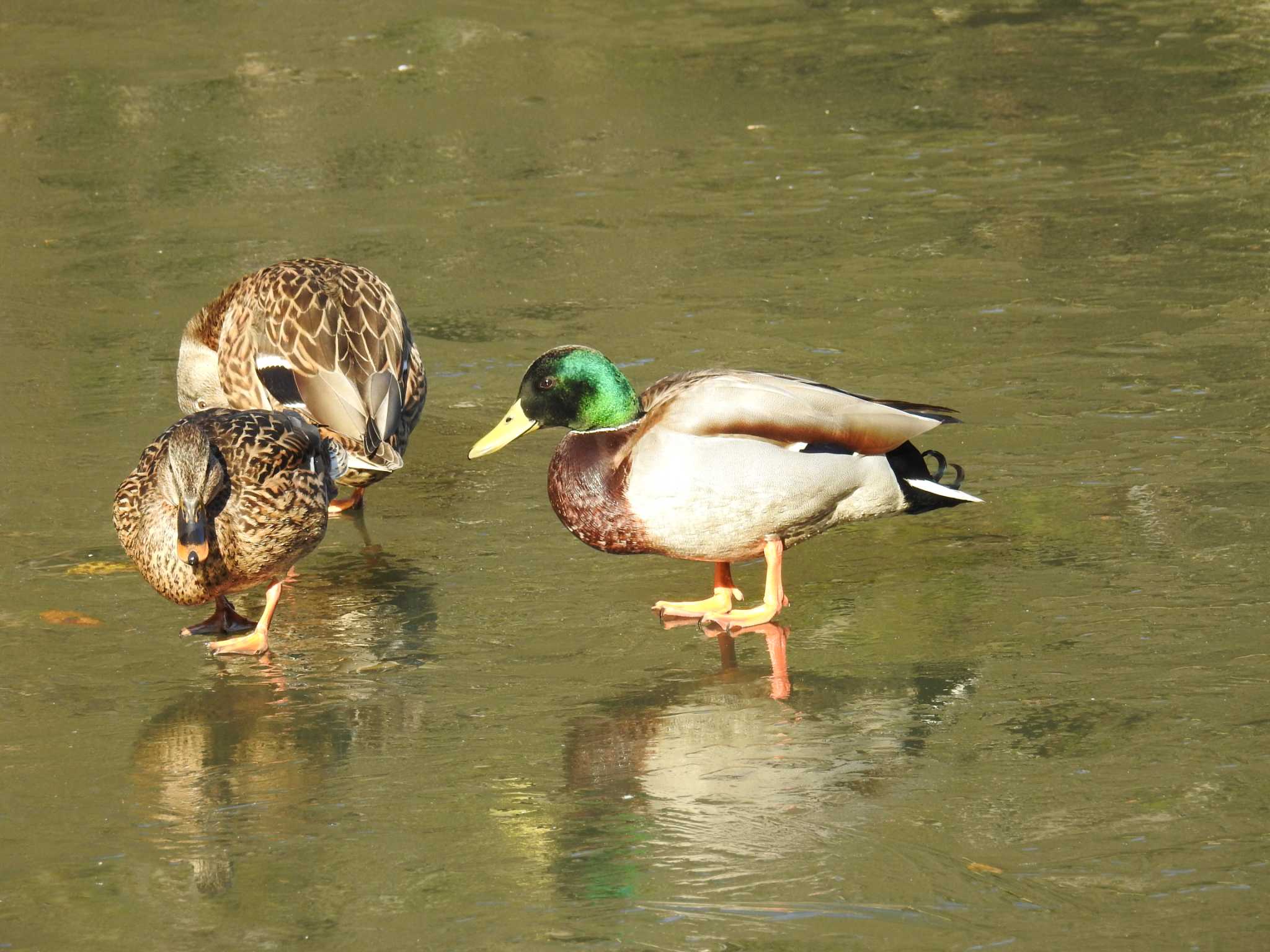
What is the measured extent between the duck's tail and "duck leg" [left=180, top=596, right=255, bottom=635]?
1958 mm

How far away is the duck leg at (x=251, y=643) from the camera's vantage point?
5.17 meters

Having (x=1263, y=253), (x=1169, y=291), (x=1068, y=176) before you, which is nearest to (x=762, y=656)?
(x=1169, y=291)

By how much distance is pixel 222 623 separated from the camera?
5430 millimetres

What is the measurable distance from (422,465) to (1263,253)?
426cm

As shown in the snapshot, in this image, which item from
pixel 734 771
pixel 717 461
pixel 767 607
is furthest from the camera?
pixel 767 607

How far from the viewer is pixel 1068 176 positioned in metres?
10.2

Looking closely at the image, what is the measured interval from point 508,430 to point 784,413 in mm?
837

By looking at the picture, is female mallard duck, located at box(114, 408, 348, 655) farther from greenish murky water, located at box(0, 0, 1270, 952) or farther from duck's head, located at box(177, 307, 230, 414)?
duck's head, located at box(177, 307, 230, 414)

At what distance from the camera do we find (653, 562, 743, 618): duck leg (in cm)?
535

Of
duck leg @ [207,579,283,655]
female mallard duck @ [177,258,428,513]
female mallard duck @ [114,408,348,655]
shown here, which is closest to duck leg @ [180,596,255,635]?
female mallard duck @ [114,408,348,655]

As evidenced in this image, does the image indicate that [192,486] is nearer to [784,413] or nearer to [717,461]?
[717,461]

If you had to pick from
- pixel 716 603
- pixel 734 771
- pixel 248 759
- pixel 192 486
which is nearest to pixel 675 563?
pixel 716 603

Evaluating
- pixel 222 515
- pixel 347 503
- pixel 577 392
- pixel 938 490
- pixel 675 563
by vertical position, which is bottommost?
pixel 675 563

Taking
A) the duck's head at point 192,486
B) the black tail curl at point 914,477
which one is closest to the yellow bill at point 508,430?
the duck's head at point 192,486
